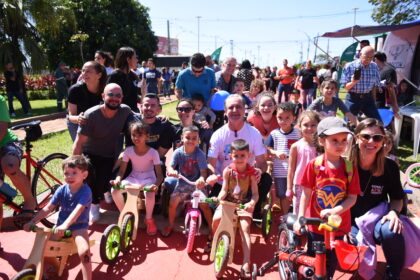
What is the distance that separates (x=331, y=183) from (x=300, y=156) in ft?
2.89

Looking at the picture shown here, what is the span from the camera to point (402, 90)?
29.1 feet

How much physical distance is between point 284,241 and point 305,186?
62 centimetres

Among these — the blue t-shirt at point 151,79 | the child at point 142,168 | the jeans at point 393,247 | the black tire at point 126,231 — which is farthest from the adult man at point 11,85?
the jeans at point 393,247

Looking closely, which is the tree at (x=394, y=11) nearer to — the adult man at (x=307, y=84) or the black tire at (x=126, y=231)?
the adult man at (x=307, y=84)

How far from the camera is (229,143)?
12.2ft

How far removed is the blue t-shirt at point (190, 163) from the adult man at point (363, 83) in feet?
11.6

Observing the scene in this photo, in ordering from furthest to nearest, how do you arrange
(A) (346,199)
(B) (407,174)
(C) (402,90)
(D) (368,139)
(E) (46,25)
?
1. (E) (46,25)
2. (C) (402,90)
3. (B) (407,174)
4. (D) (368,139)
5. (A) (346,199)

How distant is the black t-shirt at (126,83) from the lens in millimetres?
4703

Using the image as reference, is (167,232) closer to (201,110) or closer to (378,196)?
(378,196)

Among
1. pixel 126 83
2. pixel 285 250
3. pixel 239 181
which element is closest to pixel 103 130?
pixel 126 83

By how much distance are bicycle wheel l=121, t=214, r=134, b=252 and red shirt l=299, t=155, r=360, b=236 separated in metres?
1.87

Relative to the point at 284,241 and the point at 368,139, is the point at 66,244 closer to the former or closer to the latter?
the point at 284,241

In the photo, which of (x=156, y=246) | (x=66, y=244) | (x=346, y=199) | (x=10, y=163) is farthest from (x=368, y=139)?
(x=10, y=163)

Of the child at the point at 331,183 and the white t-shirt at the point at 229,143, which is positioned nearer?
the child at the point at 331,183
